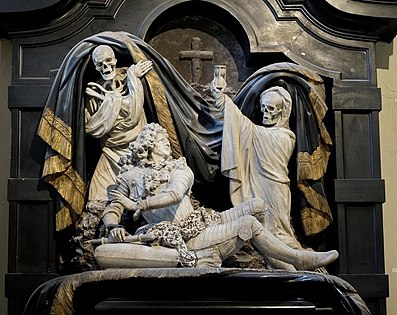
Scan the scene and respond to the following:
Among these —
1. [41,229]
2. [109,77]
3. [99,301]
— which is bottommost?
[99,301]

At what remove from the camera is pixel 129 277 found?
3586mm

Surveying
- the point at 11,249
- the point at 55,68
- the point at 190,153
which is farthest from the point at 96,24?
the point at 11,249

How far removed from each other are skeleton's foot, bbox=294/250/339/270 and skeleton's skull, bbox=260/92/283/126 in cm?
71

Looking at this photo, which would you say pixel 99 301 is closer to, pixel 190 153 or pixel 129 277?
pixel 129 277

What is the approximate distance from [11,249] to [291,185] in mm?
1271

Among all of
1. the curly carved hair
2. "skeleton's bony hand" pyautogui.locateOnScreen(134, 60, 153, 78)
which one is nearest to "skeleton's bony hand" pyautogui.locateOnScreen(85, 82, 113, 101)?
"skeleton's bony hand" pyautogui.locateOnScreen(134, 60, 153, 78)

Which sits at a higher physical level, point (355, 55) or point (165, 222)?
point (355, 55)

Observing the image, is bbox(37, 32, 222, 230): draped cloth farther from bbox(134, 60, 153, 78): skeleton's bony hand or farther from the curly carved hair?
the curly carved hair

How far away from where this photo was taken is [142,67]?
4.50 m

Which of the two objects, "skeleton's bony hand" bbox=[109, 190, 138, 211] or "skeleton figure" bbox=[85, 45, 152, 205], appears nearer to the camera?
"skeleton's bony hand" bbox=[109, 190, 138, 211]

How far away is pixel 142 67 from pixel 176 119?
0.90 feet

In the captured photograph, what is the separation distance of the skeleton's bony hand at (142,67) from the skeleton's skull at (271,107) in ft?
1.71

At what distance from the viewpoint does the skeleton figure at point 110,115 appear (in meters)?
4.43

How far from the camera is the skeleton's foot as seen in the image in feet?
13.3
